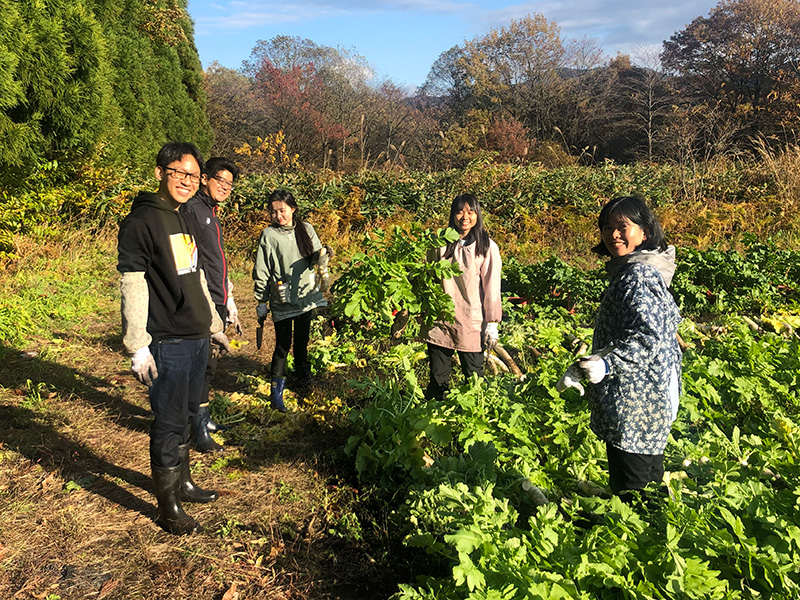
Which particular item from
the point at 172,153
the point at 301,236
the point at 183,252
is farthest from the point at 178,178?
the point at 301,236

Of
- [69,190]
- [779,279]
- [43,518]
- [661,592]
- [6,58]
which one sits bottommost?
[43,518]

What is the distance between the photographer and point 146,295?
2699mm

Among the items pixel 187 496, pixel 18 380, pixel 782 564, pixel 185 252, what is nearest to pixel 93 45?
pixel 18 380

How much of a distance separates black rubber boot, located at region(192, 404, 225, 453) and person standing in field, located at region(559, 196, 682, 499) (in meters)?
2.67

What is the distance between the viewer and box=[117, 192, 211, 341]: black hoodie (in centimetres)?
266

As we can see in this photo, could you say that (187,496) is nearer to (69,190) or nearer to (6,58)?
(6,58)

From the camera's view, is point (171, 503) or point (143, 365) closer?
point (143, 365)

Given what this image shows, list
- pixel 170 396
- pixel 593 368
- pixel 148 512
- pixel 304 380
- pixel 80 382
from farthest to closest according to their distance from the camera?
pixel 80 382
pixel 304 380
pixel 148 512
pixel 170 396
pixel 593 368

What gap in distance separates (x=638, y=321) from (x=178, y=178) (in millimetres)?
2291

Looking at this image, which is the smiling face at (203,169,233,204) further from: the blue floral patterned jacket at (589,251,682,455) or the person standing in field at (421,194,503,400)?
the blue floral patterned jacket at (589,251,682,455)

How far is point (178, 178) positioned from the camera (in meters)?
2.83

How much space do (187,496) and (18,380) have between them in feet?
9.12

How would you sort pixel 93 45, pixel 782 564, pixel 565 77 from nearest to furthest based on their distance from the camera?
pixel 782 564
pixel 93 45
pixel 565 77

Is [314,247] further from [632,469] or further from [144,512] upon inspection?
[632,469]
